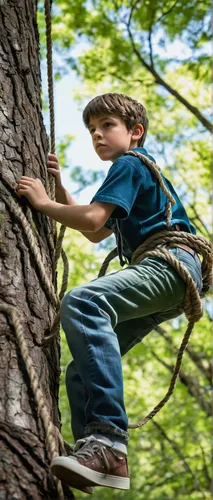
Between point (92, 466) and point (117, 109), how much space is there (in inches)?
58.3

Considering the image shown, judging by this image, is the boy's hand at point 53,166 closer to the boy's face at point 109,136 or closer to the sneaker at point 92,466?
the boy's face at point 109,136

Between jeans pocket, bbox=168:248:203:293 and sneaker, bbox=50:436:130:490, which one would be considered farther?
jeans pocket, bbox=168:248:203:293

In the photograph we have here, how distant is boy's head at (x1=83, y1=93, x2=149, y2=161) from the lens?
2684 mm

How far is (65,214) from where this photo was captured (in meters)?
2.31

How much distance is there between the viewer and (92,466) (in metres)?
1.85

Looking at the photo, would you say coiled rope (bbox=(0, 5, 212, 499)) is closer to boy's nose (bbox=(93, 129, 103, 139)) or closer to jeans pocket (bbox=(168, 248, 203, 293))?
jeans pocket (bbox=(168, 248, 203, 293))

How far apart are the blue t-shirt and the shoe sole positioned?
905 millimetres

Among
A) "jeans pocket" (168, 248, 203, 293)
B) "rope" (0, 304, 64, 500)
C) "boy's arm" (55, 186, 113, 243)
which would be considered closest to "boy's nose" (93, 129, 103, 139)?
"boy's arm" (55, 186, 113, 243)

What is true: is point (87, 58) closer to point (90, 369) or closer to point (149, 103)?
point (149, 103)

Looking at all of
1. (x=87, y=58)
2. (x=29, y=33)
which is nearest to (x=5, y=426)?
(x=29, y=33)

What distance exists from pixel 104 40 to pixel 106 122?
240 inches

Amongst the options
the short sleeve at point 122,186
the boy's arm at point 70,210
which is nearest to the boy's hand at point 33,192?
the boy's arm at point 70,210

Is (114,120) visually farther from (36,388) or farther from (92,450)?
(92,450)

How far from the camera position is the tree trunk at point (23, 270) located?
5.75 feet
